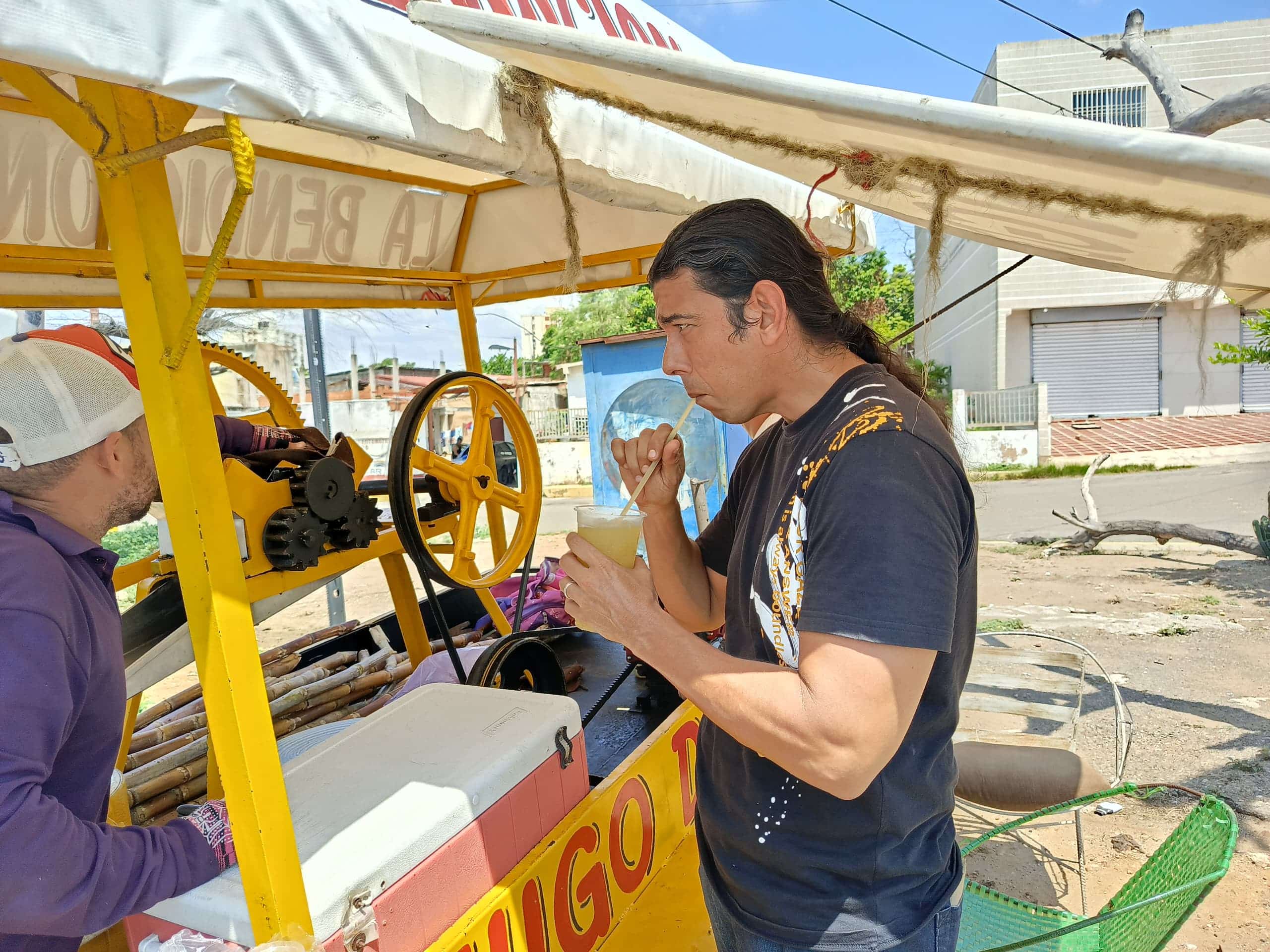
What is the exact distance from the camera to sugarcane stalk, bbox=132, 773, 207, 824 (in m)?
2.61

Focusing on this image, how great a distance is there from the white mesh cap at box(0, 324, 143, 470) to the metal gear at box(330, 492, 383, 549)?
119 cm

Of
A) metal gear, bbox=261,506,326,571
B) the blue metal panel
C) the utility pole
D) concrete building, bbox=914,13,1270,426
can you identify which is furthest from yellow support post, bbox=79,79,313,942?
concrete building, bbox=914,13,1270,426

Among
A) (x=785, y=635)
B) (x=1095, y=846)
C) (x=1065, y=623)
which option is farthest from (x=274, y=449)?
(x=1065, y=623)

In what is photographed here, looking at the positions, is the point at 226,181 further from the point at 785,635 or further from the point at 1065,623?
the point at 1065,623

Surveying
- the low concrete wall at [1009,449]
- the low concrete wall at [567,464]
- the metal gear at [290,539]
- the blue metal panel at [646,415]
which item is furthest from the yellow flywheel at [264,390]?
the low concrete wall at [1009,449]

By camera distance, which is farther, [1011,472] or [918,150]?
[1011,472]

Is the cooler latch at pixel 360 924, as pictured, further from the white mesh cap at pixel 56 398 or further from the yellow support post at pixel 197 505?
the white mesh cap at pixel 56 398

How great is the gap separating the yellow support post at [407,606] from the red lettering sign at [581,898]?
162cm

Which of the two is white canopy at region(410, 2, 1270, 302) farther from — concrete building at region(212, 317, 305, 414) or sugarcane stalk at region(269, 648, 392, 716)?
concrete building at region(212, 317, 305, 414)

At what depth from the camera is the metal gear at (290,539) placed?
230cm

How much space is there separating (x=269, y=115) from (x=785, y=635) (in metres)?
1.01

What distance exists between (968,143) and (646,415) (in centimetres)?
681

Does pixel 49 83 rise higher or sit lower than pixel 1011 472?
higher

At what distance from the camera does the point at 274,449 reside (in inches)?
96.7
